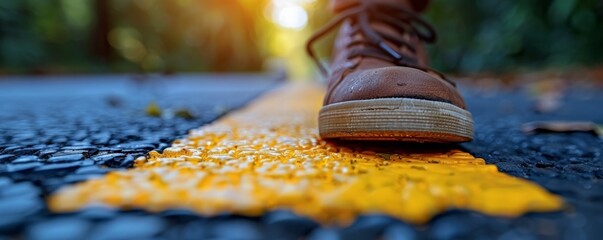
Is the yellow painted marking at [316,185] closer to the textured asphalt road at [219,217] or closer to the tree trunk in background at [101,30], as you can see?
the textured asphalt road at [219,217]

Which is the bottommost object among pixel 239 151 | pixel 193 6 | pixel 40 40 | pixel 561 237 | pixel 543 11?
pixel 561 237

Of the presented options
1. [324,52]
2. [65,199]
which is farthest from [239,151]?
[324,52]

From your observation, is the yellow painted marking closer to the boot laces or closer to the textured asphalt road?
the textured asphalt road

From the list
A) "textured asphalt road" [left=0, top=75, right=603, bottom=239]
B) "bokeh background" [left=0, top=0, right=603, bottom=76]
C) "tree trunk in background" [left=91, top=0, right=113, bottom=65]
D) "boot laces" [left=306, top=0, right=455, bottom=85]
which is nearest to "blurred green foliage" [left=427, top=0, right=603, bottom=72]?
"bokeh background" [left=0, top=0, right=603, bottom=76]

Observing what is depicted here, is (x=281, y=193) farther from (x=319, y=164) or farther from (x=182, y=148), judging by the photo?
(x=182, y=148)

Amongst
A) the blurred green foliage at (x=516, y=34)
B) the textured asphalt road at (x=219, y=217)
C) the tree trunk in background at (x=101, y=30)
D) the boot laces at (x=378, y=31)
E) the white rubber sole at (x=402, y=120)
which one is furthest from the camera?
the tree trunk in background at (x=101, y=30)

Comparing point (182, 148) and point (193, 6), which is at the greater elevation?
point (193, 6)

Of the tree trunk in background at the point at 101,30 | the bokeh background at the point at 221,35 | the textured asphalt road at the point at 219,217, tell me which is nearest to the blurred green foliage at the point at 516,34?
the bokeh background at the point at 221,35

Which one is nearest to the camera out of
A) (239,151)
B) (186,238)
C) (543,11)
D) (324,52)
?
(186,238)
